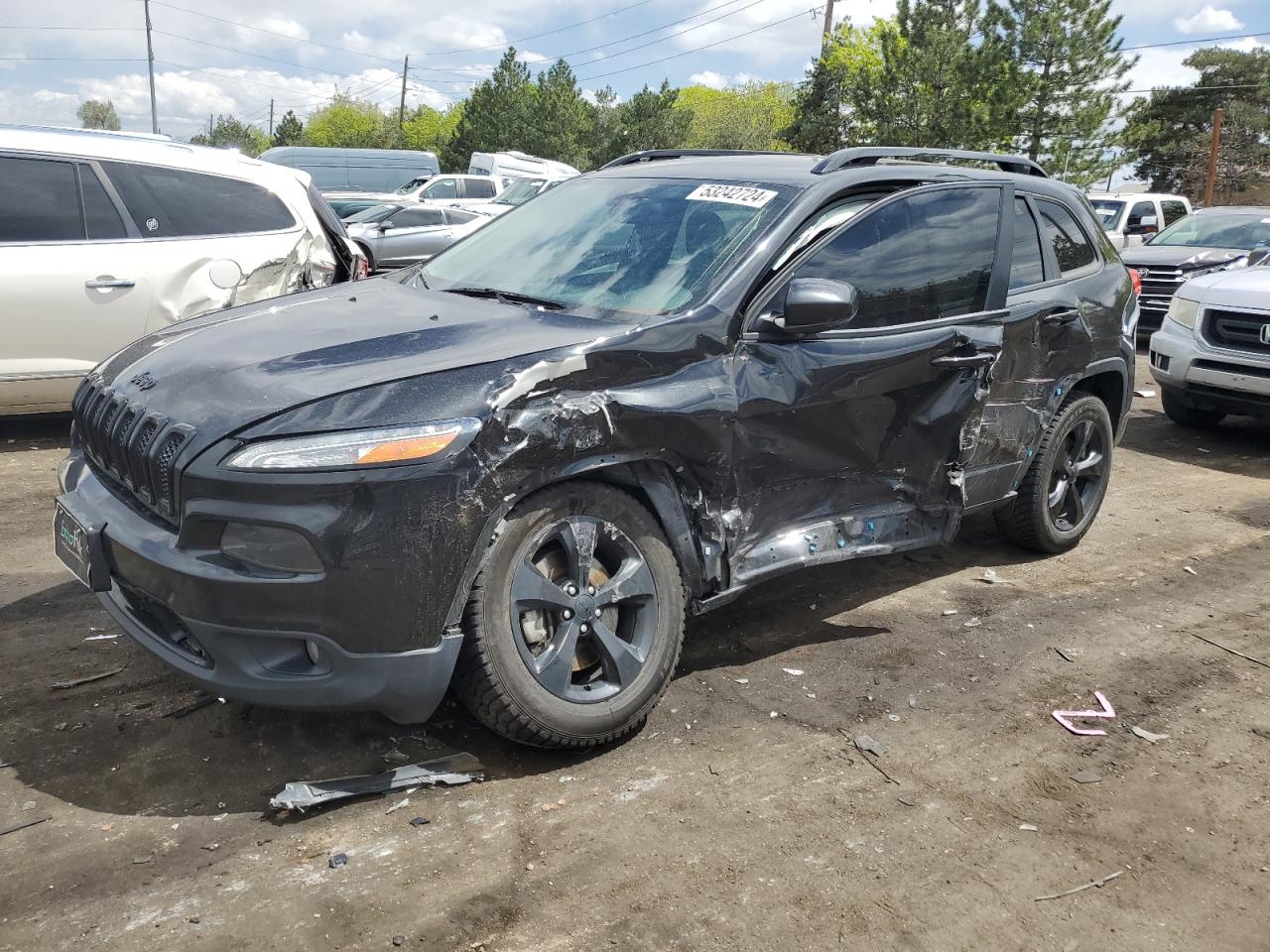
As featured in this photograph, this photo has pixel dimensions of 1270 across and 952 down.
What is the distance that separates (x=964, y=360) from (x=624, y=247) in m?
1.40

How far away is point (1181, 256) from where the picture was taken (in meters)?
13.5

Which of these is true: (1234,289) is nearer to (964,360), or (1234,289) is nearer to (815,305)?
(964,360)

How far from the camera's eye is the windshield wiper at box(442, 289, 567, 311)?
11.8 feet

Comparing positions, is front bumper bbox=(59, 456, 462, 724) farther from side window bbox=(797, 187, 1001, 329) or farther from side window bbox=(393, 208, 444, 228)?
side window bbox=(393, 208, 444, 228)

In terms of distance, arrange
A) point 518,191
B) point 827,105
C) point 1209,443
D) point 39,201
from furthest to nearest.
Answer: point 827,105
point 518,191
point 1209,443
point 39,201

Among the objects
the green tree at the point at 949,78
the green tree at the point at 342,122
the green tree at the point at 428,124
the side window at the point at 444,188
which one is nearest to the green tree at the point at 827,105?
the green tree at the point at 949,78

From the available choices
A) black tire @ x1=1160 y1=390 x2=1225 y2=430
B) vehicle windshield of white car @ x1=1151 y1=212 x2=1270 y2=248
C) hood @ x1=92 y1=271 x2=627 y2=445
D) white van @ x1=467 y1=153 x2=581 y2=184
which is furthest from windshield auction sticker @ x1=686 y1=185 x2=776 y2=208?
white van @ x1=467 y1=153 x2=581 y2=184

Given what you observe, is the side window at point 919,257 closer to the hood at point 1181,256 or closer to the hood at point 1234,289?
the hood at point 1234,289

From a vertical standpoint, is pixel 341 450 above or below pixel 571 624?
above

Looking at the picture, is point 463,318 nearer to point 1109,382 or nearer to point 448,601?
point 448,601

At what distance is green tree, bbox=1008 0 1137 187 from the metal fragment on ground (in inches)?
1553

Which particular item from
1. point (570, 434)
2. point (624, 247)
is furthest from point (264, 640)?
point (624, 247)

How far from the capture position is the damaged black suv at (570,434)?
2.72m

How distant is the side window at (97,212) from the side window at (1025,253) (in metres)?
5.19
